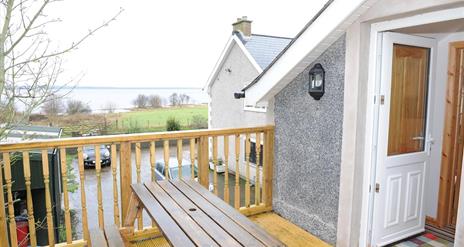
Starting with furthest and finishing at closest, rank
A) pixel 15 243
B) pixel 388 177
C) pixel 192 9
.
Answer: pixel 192 9 < pixel 388 177 < pixel 15 243

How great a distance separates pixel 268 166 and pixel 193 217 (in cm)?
201

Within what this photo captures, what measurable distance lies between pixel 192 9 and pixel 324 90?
588cm

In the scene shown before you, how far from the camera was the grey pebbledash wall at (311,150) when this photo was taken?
9.80 feet

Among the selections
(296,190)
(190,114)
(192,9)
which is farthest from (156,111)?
(296,190)

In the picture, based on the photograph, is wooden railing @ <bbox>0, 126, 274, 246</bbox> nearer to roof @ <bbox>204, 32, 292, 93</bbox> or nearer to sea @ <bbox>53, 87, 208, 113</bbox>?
roof @ <bbox>204, 32, 292, 93</bbox>

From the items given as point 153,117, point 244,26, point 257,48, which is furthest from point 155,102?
point 257,48

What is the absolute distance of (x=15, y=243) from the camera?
103 inches

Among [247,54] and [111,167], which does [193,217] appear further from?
[247,54]

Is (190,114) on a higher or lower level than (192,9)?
lower

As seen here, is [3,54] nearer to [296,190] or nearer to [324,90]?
[324,90]

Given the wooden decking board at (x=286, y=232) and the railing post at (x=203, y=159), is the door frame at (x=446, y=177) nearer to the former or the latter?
the wooden decking board at (x=286, y=232)

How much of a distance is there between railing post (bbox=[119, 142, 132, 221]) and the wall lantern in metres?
Answer: 1.90

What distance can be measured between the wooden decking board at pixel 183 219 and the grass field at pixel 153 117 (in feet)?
51.1

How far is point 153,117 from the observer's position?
749 inches
